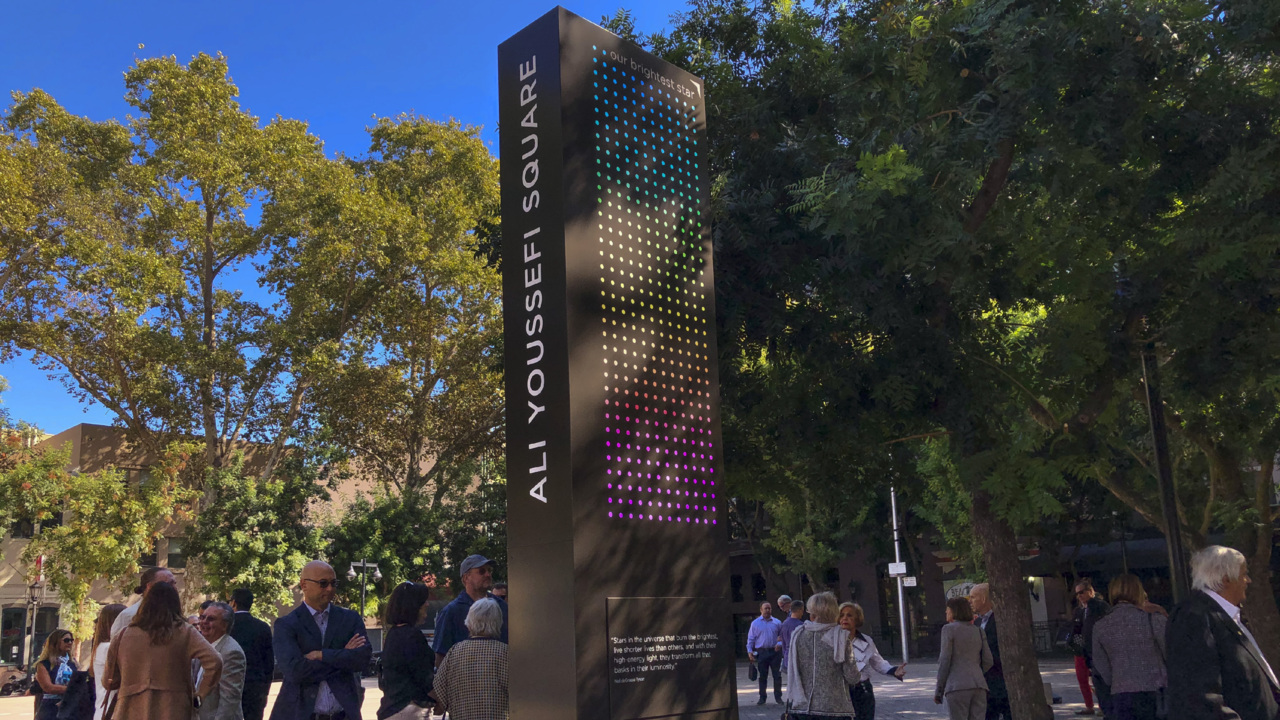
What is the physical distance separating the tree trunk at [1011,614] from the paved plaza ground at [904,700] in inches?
196

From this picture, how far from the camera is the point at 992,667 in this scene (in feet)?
32.8

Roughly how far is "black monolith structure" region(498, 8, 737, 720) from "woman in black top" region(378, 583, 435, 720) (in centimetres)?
92

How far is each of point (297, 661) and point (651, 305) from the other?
3.17 m

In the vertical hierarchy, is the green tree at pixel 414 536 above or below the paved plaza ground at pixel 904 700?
above

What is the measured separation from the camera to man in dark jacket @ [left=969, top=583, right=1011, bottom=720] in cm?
997

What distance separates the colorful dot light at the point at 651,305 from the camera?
604 cm

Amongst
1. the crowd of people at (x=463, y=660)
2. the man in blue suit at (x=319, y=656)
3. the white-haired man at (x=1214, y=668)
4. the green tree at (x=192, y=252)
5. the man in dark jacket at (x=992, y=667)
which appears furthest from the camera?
the green tree at (x=192, y=252)

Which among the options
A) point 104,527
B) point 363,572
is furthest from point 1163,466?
point 104,527

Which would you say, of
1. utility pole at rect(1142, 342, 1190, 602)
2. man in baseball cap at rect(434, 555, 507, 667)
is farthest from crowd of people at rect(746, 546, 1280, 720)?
man in baseball cap at rect(434, 555, 507, 667)

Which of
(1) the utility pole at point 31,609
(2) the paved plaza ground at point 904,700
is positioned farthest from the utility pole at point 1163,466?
(1) the utility pole at point 31,609

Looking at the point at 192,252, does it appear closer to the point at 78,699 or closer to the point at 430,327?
the point at 430,327

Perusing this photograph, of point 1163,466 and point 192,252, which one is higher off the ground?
point 192,252

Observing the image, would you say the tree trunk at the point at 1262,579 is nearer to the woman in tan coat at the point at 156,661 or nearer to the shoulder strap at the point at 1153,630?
the shoulder strap at the point at 1153,630

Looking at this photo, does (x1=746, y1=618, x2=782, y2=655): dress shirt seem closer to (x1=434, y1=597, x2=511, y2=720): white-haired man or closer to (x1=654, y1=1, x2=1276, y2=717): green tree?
(x1=654, y1=1, x2=1276, y2=717): green tree
